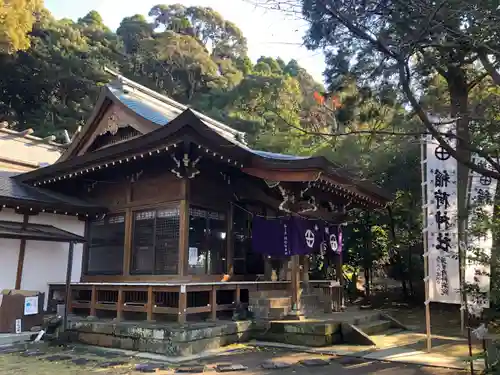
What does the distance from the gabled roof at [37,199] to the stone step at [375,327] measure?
7057 mm

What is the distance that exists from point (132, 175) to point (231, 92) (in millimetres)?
23995

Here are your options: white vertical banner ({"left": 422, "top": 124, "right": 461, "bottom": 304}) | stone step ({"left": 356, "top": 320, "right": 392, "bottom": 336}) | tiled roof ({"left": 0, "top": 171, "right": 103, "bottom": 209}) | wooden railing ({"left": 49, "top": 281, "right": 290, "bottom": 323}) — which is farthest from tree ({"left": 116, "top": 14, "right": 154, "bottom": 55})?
white vertical banner ({"left": 422, "top": 124, "right": 461, "bottom": 304})

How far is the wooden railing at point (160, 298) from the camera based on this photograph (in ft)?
28.1

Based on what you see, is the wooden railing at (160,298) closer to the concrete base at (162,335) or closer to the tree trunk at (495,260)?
the concrete base at (162,335)

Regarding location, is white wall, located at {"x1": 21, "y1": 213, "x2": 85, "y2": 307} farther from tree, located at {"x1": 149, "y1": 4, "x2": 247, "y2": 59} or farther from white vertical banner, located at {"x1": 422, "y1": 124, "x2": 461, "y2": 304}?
tree, located at {"x1": 149, "y1": 4, "x2": 247, "y2": 59}

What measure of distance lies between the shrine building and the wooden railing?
2 cm

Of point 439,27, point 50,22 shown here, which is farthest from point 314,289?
point 50,22

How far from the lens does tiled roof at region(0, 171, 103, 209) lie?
10.2 m

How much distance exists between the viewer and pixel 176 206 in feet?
32.0

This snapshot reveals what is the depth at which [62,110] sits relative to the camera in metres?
30.9

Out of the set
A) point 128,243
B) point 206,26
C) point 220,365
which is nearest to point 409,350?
point 220,365

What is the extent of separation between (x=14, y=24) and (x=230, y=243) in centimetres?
2388

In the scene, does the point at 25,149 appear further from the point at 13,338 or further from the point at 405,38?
the point at 405,38

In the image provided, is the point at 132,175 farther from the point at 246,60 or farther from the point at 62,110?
the point at 246,60
